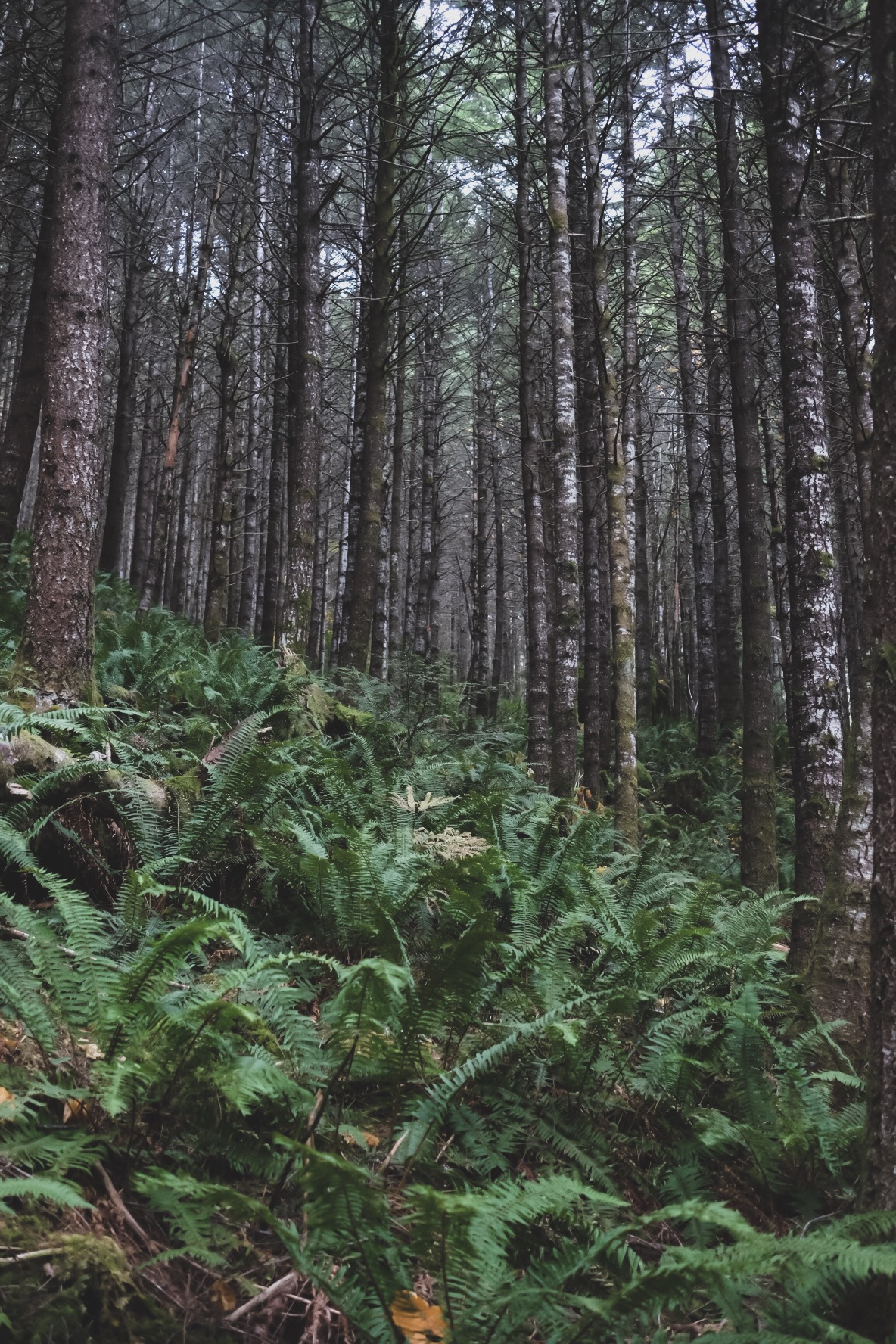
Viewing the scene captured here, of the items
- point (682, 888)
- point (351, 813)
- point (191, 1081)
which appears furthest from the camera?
point (682, 888)

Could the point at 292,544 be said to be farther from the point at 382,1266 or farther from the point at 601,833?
the point at 382,1266

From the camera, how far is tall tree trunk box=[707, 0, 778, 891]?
23.6ft

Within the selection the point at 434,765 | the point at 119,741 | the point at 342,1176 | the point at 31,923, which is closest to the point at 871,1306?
the point at 342,1176

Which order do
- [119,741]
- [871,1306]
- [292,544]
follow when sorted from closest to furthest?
[871,1306]
[119,741]
[292,544]

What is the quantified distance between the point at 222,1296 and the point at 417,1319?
1.50 ft

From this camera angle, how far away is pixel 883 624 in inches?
87.0

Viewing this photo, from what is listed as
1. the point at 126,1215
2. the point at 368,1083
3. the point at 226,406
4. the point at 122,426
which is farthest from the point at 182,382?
the point at 126,1215

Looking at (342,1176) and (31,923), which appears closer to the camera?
(342,1176)

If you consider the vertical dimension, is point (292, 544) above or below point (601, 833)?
above

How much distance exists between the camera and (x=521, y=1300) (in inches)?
71.4

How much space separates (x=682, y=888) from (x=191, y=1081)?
157 inches

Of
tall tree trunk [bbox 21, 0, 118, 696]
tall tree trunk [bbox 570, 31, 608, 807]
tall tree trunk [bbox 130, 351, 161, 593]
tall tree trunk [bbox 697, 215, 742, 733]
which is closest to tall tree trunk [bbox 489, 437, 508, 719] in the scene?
tall tree trunk [bbox 570, 31, 608, 807]

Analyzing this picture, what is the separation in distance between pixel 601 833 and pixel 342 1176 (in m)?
5.54

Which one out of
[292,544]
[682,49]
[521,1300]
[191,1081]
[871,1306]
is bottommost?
[871,1306]
